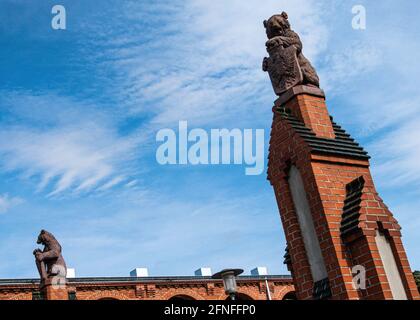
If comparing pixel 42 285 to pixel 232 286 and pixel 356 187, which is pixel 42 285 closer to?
pixel 232 286

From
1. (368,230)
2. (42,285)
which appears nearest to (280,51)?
(368,230)

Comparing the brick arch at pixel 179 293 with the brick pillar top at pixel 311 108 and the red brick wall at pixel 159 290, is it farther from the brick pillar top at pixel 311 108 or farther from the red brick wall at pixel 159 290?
the brick pillar top at pixel 311 108

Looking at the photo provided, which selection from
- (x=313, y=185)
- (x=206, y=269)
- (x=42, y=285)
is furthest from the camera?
(x=206, y=269)

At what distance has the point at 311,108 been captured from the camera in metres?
6.01

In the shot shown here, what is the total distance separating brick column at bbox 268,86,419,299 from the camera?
16.3 ft

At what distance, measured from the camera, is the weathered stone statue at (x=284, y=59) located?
6.16 metres

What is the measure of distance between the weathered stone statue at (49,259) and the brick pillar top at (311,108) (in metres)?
11.5

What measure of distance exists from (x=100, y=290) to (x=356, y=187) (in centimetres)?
2470

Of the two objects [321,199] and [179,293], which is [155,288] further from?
[321,199]

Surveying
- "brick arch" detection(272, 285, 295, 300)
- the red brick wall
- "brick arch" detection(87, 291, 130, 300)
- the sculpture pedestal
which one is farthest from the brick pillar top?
"brick arch" detection(272, 285, 295, 300)

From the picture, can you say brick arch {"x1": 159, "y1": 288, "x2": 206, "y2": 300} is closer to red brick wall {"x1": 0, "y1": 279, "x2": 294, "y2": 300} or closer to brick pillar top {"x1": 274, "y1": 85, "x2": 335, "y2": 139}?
red brick wall {"x1": 0, "y1": 279, "x2": 294, "y2": 300}

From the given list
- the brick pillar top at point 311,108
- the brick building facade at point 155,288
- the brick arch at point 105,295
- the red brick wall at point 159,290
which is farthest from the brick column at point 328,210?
the brick arch at point 105,295

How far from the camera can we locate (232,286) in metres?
11.3

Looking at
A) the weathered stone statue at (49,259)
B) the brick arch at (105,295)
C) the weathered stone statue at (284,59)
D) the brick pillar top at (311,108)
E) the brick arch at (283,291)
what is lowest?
the brick pillar top at (311,108)
